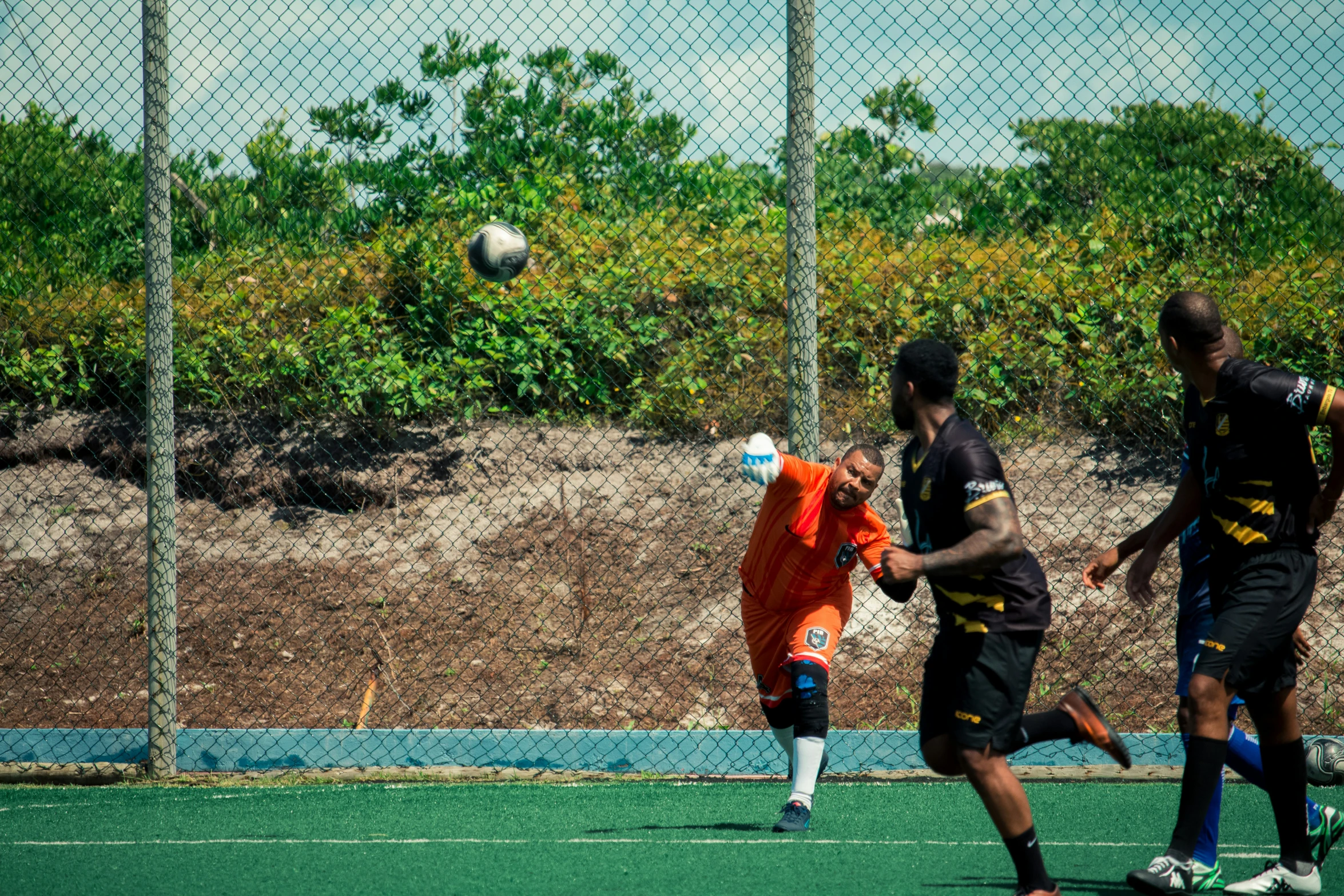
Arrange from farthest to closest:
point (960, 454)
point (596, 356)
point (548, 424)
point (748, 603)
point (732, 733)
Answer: point (548, 424) → point (596, 356) → point (732, 733) → point (748, 603) → point (960, 454)

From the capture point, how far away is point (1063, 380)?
827 cm

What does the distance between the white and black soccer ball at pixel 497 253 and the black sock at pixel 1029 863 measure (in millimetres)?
4061

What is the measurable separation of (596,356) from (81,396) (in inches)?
193

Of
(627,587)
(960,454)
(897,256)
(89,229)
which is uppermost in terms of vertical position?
(89,229)

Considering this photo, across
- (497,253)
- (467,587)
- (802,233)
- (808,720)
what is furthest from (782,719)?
(467,587)

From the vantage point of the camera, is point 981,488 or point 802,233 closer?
point 981,488

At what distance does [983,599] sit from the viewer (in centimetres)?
338

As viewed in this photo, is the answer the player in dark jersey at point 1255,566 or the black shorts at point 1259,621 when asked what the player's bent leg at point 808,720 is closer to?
the player in dark jersey at point 1255,566

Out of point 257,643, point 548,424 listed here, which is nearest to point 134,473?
point 257,643

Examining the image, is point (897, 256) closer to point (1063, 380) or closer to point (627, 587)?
point (1063, 380)

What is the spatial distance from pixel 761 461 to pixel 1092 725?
1710mm

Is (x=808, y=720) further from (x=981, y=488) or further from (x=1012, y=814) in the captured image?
(x=981, y=488)

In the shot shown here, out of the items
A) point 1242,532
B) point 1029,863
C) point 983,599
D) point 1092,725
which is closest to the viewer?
point 1029,863

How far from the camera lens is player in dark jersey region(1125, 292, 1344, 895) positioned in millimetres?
3492
